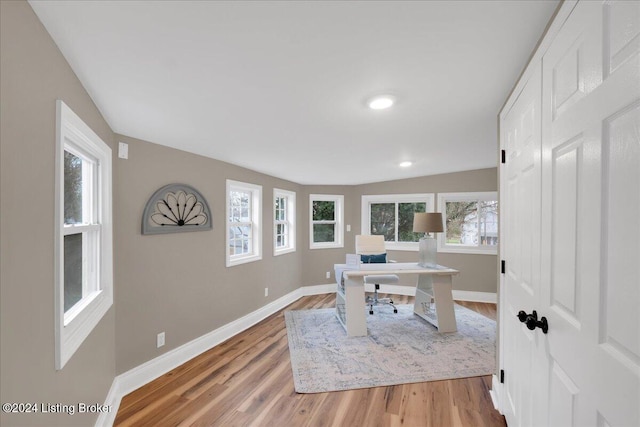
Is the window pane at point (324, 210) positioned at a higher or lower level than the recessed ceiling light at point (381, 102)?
lower

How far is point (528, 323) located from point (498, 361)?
1192 mm

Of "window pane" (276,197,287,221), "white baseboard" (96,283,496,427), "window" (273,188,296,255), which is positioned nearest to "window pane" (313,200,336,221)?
"window" (273,188,296,255)

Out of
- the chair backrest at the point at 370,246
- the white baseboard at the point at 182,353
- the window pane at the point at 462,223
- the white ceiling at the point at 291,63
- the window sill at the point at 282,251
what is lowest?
the white baseboard at the point at 182,353

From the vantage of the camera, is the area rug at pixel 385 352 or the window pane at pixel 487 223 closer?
the area rug at pixel 385 352

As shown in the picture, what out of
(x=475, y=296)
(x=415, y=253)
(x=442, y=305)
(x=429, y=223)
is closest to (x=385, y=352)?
(x=442, y=305)

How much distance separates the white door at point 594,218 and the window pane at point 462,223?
165 inches

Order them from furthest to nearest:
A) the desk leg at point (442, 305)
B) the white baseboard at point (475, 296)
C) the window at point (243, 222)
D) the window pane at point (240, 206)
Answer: the white baseboard at point (475, 296), the window pane at point (240, 206), the window at point (243, 222), the desk leg at point (442, 305)

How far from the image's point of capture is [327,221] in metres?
5.62

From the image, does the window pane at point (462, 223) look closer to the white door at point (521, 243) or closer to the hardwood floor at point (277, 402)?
the hardwood floor at point (277, 402)

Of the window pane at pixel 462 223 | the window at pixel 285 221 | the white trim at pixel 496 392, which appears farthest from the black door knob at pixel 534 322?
the window pane at pixel 462 223

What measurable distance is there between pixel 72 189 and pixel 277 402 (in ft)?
6.64

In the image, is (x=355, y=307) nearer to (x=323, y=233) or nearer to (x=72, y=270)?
(x=323, y=233)

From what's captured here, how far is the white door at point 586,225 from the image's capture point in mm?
661

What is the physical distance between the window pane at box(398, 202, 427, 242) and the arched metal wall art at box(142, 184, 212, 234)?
3640 mm
